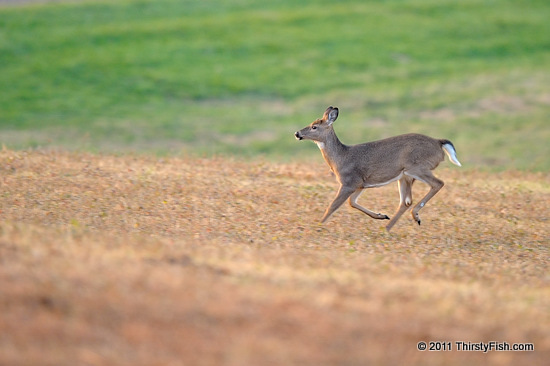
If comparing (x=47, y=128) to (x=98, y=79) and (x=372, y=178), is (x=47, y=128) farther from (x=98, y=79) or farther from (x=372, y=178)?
(x=372, y=178)

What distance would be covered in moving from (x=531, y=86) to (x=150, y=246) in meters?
24.3

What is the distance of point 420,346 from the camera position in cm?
659

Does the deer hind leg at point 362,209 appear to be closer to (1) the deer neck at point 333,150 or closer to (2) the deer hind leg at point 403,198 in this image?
(2) the deer hind leg at point 403,198

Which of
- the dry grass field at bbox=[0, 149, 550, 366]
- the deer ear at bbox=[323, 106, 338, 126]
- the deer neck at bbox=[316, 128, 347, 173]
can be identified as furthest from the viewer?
the deer ear at bbox=[323, 106, 338, 126]

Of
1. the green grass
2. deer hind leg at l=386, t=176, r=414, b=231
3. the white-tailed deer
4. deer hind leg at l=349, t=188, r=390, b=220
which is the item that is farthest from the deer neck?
the green grass

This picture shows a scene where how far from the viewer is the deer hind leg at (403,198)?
12594mm

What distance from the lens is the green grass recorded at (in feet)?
84.3

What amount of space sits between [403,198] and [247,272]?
5.24 metres

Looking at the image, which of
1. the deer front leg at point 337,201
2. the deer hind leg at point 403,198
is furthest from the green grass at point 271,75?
the deer front leg at point 337,201

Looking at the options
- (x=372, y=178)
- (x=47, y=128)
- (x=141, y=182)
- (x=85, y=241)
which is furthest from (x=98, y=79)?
(x=85, y=241)

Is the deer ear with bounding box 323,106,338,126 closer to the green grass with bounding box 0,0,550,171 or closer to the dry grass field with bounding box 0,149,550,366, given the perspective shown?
the dry grass field with bounding box 0,149,550,366

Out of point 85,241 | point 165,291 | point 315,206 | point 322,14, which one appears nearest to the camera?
point 165,291

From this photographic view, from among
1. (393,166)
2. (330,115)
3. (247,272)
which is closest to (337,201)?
(393,166)

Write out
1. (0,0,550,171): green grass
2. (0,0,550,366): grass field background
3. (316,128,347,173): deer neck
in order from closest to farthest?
1. (0,0,550,366): grass field background
2. (316,128,347,173): deer neck
3. (0,0,550,171): green grass
